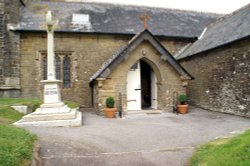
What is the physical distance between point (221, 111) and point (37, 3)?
51.0ft

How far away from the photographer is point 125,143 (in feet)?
23.5

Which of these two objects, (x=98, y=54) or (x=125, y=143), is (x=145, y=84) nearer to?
(x=98, y=54)

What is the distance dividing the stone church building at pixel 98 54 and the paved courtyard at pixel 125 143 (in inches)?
176

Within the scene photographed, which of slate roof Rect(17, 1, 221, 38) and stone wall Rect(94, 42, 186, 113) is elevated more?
slate roof Rect(17, 1, 221, 38)

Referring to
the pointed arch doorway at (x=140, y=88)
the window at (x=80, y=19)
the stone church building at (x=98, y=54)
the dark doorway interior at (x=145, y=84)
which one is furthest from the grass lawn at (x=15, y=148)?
the window at (x=80, y=19)

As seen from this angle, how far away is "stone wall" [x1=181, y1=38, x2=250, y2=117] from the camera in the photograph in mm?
11727

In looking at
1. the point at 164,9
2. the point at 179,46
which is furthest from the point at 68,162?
the point at 164,9

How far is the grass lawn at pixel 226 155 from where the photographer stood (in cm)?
473

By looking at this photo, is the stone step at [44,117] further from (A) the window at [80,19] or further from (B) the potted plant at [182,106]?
(A) the window at [80,19]

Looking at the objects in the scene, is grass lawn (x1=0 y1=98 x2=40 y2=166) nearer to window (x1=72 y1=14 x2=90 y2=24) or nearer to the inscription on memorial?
the inscription on memorial

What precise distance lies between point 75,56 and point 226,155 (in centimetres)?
1373

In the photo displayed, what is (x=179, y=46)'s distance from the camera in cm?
1922

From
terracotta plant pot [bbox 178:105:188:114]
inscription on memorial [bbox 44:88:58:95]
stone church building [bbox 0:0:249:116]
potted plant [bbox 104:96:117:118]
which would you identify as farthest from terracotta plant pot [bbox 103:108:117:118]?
terracotta plant pot [bbox 178:105:188:114]

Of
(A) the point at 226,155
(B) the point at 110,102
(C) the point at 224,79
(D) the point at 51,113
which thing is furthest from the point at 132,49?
(A) the point at 226,155
